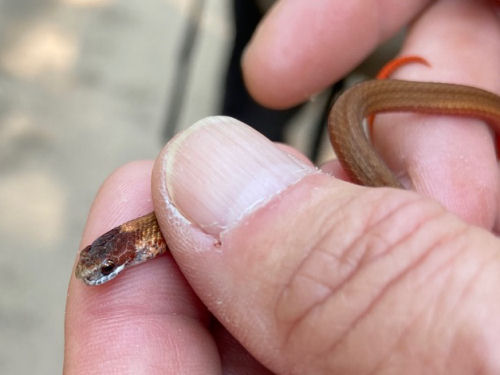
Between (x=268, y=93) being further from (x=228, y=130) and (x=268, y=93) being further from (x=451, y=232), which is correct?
(x=451, y=232)

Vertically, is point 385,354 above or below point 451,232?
below

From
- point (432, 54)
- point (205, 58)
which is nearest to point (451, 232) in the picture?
point (432, 54)

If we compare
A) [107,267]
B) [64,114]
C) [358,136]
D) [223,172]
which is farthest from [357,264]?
[64,114]

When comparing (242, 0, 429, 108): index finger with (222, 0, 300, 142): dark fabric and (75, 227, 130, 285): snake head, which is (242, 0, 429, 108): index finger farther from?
(222, 0, 300, 142): dark fabric

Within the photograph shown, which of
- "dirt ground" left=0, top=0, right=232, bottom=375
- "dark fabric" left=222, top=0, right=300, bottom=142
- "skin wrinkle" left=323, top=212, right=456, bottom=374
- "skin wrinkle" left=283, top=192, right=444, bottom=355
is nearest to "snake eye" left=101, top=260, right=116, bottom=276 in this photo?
"skin wrinkle" left=283, top=192, right=444, bottom=355

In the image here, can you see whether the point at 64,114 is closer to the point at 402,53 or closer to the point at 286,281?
the point at 402,53
